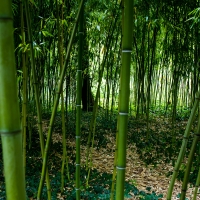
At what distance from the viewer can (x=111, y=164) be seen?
12.7 ft

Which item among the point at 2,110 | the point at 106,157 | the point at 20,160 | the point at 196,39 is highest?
the point at 196,39

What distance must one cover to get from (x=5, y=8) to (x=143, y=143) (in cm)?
423

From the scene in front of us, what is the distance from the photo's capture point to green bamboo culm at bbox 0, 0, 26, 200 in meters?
0.57

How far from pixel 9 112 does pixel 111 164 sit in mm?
3410

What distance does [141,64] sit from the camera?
Answer: 5148mm

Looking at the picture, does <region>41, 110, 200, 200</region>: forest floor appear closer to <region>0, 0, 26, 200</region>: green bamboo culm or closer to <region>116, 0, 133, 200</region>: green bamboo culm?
<region>116, 0, 133, 200</region>: green bamboo culm

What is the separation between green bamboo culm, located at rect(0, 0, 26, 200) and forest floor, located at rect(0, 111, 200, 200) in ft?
6.89

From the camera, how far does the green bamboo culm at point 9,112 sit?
1.87 ft

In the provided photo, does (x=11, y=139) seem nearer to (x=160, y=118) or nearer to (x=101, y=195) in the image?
(x=101, y=195)

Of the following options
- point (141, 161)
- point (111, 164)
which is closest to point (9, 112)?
point (111, 164)

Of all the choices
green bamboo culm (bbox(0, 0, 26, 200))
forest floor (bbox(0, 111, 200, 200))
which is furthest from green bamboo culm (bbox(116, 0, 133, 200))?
forest floor (bbox(0, 111, 200, 200))

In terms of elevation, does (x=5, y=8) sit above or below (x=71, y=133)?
above

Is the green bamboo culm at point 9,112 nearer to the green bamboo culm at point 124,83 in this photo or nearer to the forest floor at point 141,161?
the green bamboo culm at point 124,83

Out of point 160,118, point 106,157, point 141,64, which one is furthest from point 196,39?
point 160,118
